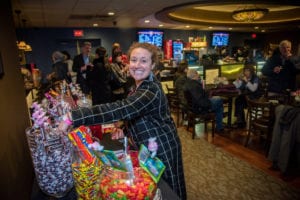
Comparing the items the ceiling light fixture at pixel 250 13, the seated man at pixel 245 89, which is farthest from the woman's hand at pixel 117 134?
the ceiling light fixture at pixel 250 13

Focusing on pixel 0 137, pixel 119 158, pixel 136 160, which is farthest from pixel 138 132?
pixel 0 137

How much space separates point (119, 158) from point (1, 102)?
0.66 meters

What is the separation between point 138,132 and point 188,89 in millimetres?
2855

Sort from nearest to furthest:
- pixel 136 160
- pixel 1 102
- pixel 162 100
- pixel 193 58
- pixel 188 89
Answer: pixel 136 160 < pixel 1 102 < pixel 162 100 < pixel 188 89 < pixel 193 58

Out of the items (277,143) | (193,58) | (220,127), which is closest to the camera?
(277,143)

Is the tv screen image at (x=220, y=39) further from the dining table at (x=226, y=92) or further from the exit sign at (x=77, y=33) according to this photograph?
the dining table at (x=226, y=92)

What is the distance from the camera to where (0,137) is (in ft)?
3.02

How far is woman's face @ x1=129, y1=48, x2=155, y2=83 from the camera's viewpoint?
1.16 metres

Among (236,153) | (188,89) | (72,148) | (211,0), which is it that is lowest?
(236,153)

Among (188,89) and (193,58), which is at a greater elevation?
(193,58)

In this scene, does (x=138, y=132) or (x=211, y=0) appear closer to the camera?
(x=138, y=132)

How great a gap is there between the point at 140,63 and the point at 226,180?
2.28 meters

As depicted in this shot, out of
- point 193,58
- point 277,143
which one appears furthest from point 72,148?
point 193,58

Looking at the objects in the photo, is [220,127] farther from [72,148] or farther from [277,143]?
[72,148]
